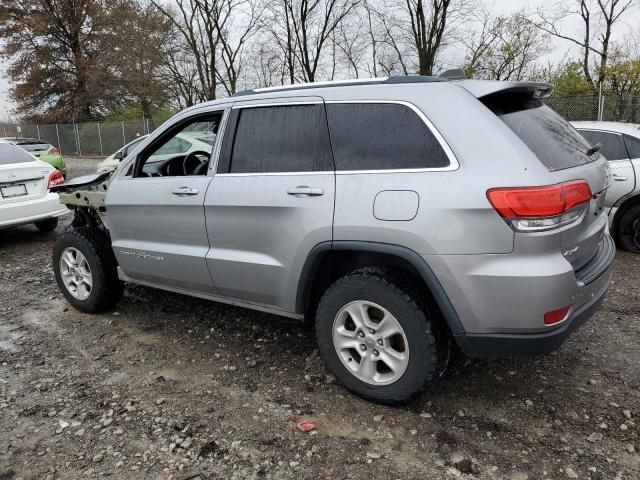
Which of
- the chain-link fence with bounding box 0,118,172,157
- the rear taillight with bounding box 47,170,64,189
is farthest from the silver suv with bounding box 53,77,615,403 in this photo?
the chain-link fence with bounding box 0,118,172,157

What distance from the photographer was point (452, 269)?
2408mm

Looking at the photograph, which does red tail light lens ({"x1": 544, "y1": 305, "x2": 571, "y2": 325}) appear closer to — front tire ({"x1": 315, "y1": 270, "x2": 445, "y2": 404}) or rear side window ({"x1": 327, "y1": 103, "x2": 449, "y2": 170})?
front tire ({"x1": 315, "y1": 270, "x2": 445, "y2": 404})

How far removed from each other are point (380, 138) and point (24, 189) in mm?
5858

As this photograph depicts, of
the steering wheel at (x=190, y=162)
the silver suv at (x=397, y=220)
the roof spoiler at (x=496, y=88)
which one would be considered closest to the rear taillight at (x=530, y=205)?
the silver suv at (x=397, y=220)

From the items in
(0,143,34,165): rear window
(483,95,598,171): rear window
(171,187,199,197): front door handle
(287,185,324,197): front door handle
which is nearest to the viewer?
(483,95,598,171): rear window

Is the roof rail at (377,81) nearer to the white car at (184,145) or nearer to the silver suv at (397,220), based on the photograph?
the silver suv at (397,220)

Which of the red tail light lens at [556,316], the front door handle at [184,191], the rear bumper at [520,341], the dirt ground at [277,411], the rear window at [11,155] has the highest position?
the rear window at [11,155]

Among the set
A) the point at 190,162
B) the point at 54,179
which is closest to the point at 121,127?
the point at 54,179

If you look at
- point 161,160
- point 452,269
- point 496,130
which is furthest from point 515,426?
point 161,160

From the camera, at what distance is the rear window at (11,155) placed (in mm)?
6886

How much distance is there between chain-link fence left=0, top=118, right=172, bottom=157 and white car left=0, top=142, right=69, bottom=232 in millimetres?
17364

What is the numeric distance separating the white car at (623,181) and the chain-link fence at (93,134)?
21.3 metres

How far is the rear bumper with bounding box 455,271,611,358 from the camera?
2385 millimetres

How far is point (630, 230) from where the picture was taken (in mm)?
5680
